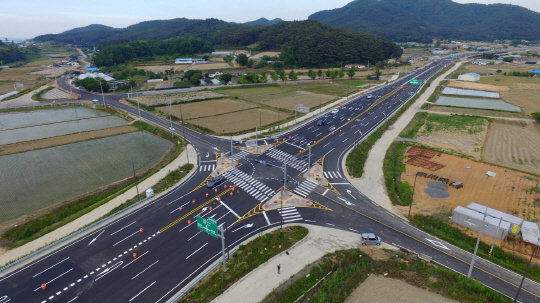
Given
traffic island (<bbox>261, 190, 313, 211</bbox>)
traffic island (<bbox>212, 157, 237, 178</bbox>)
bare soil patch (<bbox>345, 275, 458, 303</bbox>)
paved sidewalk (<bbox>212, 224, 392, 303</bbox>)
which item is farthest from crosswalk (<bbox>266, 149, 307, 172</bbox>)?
bare soil patch (<bbox>345, 275, 458, 303</bbox>)

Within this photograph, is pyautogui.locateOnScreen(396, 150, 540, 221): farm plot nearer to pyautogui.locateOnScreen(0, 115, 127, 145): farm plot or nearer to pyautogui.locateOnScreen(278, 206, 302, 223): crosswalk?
pyautogui.locateOnScreen(278, 206, 302, 223): crosswalk

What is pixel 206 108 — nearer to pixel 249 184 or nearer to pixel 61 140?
pixel 61 140

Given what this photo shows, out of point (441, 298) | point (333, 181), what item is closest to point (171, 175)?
point (333, 181)

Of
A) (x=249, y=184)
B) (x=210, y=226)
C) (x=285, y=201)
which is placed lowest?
(x=285, y=201)

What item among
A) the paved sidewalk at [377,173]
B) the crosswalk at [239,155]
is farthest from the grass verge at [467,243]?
the crosswalk at [239,155]

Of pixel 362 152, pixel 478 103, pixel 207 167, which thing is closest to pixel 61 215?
pixel 207 167
